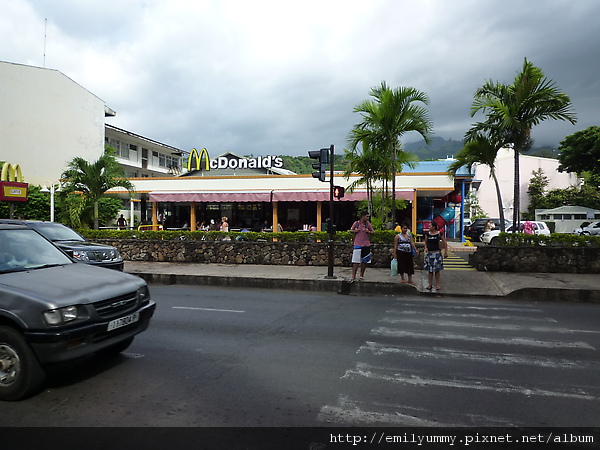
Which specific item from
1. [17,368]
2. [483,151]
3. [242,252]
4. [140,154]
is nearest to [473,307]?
[17,368]

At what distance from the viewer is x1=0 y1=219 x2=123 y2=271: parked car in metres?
10.3

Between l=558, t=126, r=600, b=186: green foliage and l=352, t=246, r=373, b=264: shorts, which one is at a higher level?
l=558, t=126, r=600, b=186: green foliage

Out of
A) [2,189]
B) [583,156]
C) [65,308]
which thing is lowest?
[65,308]

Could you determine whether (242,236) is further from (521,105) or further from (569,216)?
(569,216)

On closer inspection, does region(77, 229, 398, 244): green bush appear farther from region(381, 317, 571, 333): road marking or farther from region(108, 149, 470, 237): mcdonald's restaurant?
region(381, 317, 571, 333): road marking

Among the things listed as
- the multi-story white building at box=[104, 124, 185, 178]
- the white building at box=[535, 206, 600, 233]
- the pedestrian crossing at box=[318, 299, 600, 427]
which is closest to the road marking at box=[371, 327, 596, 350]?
the pedestrian crossing at box=[318, 299, 600, 427]

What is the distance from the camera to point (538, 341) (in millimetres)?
6023

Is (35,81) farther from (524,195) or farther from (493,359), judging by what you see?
(524,195)

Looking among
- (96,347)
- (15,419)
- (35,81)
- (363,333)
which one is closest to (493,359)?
(363,333)

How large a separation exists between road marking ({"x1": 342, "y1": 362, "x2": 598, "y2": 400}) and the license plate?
244 cm

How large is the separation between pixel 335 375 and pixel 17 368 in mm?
3170

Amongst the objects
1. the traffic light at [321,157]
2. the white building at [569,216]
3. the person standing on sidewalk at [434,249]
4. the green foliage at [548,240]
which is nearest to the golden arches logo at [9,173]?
the traffic light at [321,157]

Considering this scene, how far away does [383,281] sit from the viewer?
1138 centimetres
